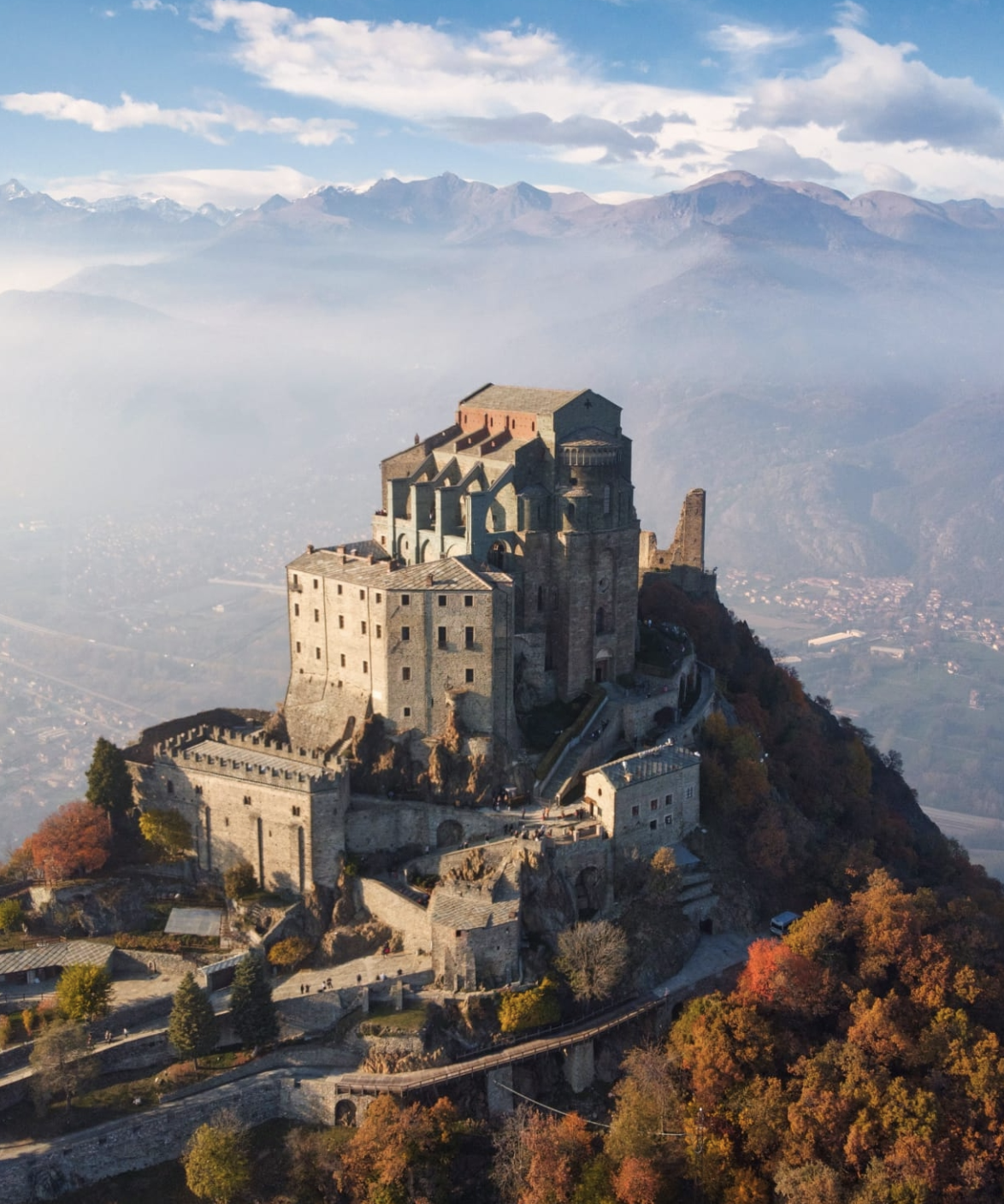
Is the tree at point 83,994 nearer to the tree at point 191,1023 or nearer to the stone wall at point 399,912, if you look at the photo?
the tree at point 191,1023

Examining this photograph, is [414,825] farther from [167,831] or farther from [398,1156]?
[398,1156]

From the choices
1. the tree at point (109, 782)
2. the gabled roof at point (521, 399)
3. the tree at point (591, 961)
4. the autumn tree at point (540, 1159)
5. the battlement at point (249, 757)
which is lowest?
the autumn tree at point (540, 1159)

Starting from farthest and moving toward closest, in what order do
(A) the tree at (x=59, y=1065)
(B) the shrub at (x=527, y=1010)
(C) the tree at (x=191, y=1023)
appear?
(B) the shrub at (x=527, y=1010), (C) the tree at (x=191, y=1023), (A) the tree at (x=59, y=1065)

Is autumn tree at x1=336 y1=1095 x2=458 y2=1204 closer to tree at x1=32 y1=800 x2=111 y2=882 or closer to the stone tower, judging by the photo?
tree at x1=32 y1=800 x2=111 y2=882

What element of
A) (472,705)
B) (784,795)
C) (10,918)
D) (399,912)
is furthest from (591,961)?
(10,918)

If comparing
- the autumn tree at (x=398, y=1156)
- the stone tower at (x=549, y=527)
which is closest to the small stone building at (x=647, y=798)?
the stone tower at (x=549, y=527)

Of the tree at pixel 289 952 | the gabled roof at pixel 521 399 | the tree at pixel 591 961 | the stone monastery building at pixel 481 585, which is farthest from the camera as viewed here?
the gabled roof at pixel 521 399
